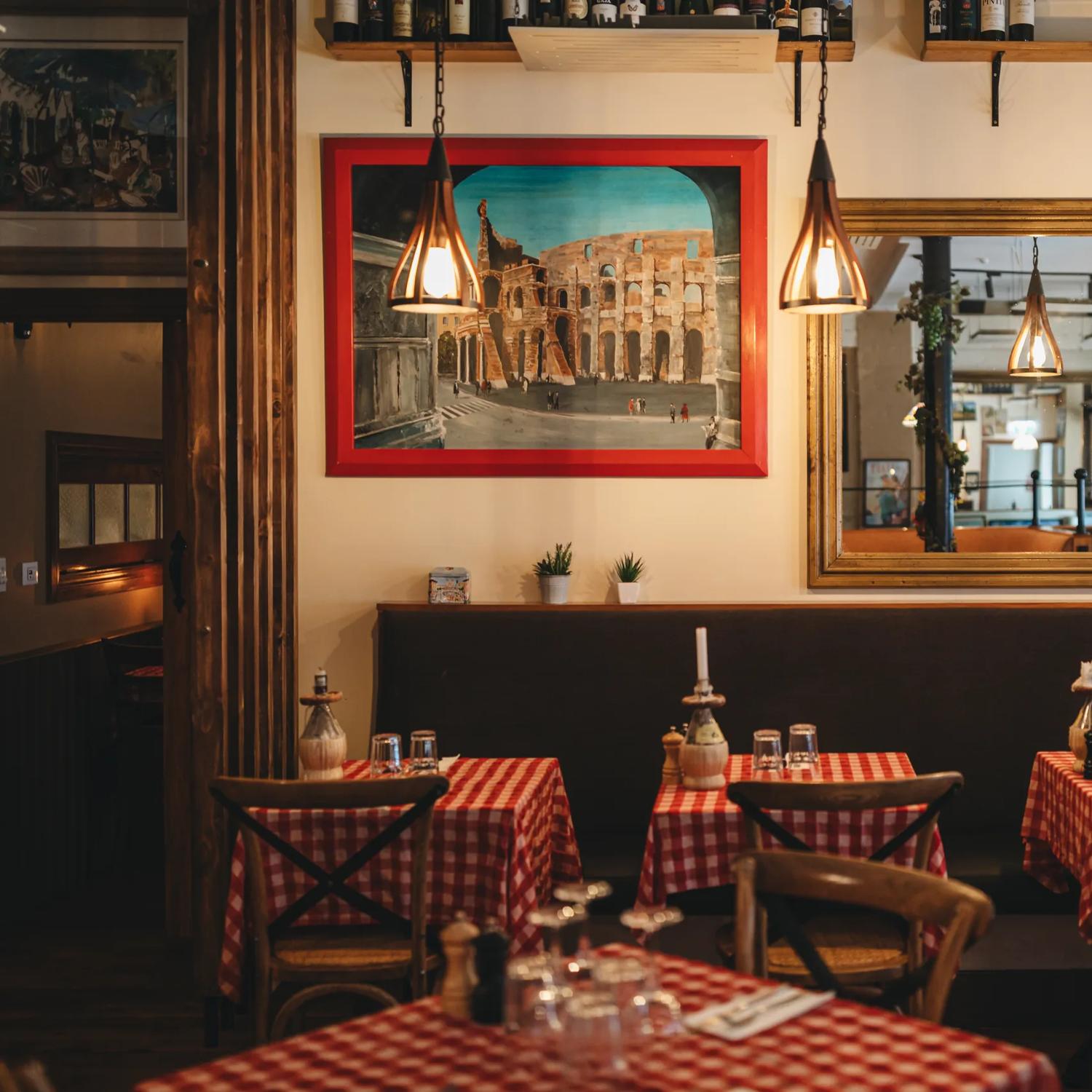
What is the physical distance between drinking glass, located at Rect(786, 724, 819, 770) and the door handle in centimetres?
226

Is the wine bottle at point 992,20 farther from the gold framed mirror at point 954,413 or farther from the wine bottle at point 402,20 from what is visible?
the wine bottle at point 402,20

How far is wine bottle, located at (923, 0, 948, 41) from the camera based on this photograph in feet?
14.1

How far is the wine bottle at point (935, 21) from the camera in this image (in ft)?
14.1

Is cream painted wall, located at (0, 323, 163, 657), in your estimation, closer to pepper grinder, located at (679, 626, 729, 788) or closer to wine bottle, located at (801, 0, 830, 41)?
pepper grinder, located at (679, 626, 729, 788)

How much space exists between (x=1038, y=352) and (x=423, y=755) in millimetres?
2603

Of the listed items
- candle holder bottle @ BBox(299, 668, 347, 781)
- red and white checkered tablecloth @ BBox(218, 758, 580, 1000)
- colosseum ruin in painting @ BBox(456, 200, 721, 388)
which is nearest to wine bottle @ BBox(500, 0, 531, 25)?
colosseum ruin in painting @ BBox(456, 200, 721, 388)

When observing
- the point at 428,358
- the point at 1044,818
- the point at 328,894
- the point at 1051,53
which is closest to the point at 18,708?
the point at 428,358

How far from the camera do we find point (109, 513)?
6.51 metres

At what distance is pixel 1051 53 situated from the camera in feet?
14.1

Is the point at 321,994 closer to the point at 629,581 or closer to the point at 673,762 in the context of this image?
the point at 673,762

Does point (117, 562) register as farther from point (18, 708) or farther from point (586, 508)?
point (586, 508)

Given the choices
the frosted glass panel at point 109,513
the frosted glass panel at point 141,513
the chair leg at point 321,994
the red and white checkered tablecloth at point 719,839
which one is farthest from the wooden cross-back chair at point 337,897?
the frosted glass panel at point 141,513

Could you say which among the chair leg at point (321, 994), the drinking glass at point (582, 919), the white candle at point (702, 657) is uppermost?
the white candle at point (702, 657)

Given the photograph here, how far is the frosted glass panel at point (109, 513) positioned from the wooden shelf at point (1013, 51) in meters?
4.38
